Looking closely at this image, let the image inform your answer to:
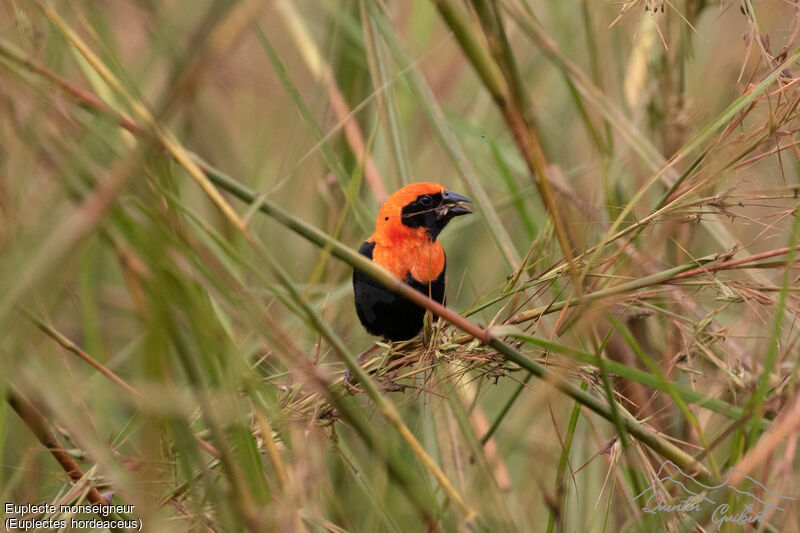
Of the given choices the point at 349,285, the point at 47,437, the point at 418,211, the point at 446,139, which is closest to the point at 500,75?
the point at 446,139

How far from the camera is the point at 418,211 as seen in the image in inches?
111

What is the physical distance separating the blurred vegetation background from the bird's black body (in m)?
0.20

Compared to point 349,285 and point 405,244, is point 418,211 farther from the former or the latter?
point 349,285

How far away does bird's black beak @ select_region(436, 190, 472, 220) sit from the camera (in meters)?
2.74

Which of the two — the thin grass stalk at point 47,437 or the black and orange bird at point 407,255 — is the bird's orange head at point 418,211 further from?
the thin grass stalk at point 47,437

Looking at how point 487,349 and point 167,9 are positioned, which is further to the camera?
point 487,349

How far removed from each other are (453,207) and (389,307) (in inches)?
18.9

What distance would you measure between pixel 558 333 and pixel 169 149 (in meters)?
0.86

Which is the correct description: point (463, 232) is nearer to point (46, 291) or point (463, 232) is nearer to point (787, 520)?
point (787, 520)

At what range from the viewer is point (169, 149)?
108cm

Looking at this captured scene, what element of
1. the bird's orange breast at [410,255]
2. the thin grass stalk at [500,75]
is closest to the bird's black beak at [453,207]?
the bird's orange breast at [410,255]

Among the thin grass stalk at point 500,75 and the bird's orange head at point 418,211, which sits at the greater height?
the thin grass stalk at point 500,75

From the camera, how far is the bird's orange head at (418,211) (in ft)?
8.98

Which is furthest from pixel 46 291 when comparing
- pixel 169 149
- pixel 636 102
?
pixel 636 102
